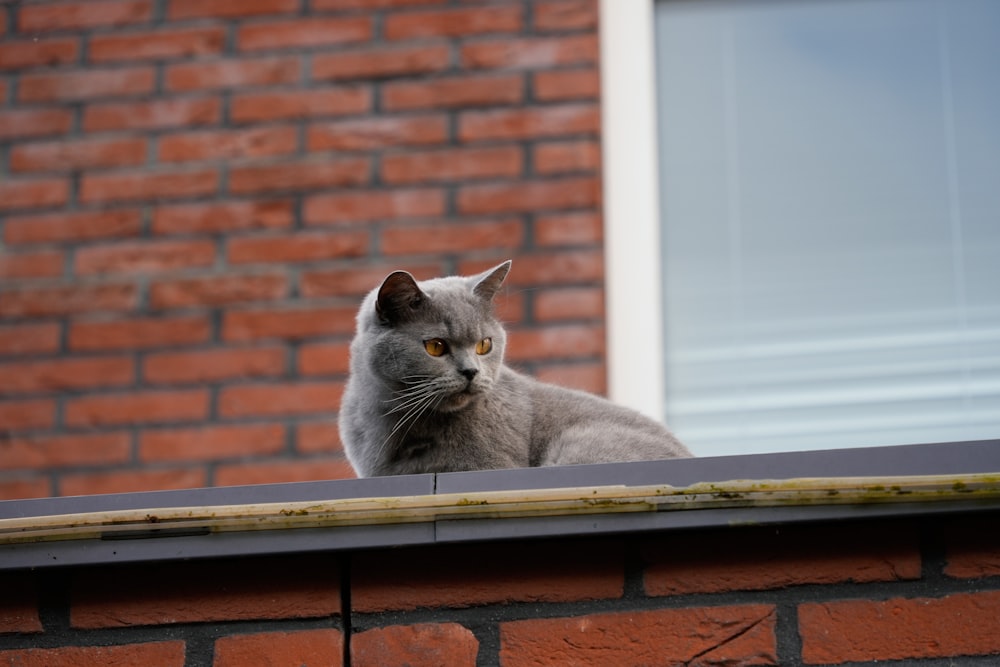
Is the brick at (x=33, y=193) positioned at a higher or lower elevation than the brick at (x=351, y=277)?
higher

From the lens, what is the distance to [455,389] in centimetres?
226

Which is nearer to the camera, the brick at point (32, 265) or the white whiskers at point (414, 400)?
the white whiskers at point (414, 400)

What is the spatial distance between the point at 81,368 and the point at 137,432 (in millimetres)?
240

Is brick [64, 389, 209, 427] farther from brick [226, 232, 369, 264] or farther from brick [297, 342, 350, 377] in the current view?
brick [226, 232, 369, 264]

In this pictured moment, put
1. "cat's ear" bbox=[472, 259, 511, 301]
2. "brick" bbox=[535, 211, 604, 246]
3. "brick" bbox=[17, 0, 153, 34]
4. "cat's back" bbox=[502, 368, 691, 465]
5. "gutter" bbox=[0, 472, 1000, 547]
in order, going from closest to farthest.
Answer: "gutter" bbox=[0, 472, 1000, 547] → "cat's back" bbox=[502, 368, 691, 465] → "cat's ear" bbox=[472, 259, 511, 301] → "brick" bbox=[535, 211, 604, 246] → "brick" bbox=[17, 0, 153, 34]

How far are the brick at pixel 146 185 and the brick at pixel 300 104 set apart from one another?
0.19 metres

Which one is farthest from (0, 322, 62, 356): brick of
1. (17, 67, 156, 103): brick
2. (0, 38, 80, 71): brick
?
(0, 38, 80, 71): brick

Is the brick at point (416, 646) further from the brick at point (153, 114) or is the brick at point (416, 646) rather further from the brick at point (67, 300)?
the brick at point (153, 114)

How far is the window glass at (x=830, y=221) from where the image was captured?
9.45 ft

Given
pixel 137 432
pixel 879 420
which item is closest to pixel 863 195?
pixel 879 420

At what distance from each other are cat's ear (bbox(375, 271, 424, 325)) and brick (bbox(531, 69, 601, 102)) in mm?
977

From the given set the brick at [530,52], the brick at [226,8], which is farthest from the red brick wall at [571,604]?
Answer: the brick at [226,8]

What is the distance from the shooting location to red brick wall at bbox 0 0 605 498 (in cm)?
299

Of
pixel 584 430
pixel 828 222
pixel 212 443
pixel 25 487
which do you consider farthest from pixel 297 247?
pixel 828 222
